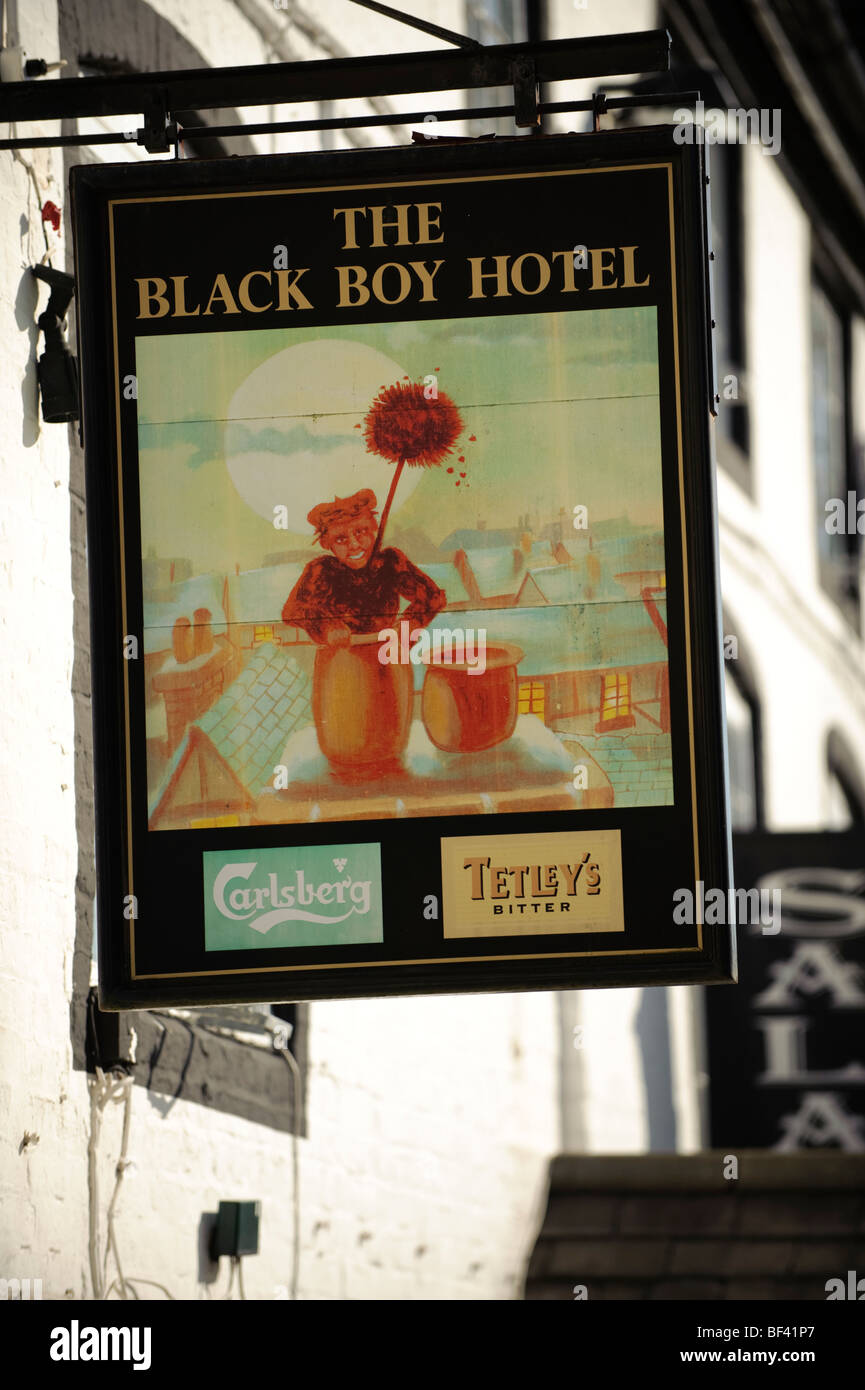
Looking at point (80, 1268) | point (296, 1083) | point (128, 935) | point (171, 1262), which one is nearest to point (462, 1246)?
point (296, 1083)

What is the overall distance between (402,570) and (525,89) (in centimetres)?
126

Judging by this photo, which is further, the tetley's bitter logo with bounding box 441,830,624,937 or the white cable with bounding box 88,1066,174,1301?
the white cable with bounding box 88,1066,174,1301

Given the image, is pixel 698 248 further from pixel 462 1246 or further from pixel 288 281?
pixel 462 1246

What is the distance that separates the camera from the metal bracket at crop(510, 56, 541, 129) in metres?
4.74

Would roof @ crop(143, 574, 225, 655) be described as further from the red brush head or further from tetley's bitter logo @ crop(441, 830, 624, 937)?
tetley's bitter logo @ crop(441, 830, 624, 937)

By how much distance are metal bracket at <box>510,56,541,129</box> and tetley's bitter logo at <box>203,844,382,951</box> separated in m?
1.85

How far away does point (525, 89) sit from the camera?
4.77 metres

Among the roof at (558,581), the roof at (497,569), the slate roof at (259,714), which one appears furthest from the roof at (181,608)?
the roof at (558,581)

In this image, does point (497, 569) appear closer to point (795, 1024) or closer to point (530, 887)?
point (530, 887)

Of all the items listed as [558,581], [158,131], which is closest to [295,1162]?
[558,581]

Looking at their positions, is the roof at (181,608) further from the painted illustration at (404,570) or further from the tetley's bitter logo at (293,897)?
the tetley's bitter logo at (293,897)

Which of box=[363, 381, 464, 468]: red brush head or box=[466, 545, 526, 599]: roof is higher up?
box=[363, 381, 464, 468]: red brush head

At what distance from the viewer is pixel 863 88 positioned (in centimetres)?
1605

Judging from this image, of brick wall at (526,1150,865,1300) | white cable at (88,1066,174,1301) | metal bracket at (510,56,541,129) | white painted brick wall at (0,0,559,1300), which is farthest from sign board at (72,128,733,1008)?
brick wall at (526,1150,865,1300)
